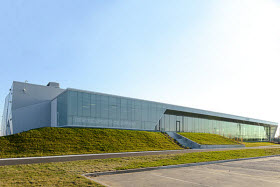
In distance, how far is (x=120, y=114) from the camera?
39562 mm

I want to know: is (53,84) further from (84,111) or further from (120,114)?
(120,114)

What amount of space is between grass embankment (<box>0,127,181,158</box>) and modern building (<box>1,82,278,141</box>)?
5029mm

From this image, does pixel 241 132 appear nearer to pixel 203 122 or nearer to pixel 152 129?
pixel 203 122

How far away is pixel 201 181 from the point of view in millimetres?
9922

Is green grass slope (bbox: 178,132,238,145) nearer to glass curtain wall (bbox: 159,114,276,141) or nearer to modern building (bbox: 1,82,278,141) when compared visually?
modern building (bbox: 1,82,278,141)

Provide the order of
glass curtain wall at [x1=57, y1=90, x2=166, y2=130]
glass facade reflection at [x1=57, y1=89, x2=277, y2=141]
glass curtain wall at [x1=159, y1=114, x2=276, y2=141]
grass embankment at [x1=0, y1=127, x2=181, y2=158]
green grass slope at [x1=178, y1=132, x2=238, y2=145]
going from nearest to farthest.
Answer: grass embankment at [x1=0, y1=127, x2=181, y2=158], glass curtain wall at [x1=57, y1=90, x2=166, y2=130], glass facade reflection at [x1=57, y1=89, x2=277, y2=141], green grass slope at [x1=178, y1=132, x2=238, y2=145], glass curtain wall at [x1=159, y1=114, x2=276, y2=141]

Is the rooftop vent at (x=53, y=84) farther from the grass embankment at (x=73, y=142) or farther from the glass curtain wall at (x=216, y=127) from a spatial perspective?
the glass curtain wall at (x=216, y=127)

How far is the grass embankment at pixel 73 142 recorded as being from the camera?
2088 cm

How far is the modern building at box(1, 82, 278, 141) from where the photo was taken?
3462 cm

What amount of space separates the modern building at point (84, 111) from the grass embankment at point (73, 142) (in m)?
5.03

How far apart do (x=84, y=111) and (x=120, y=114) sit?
691 cm

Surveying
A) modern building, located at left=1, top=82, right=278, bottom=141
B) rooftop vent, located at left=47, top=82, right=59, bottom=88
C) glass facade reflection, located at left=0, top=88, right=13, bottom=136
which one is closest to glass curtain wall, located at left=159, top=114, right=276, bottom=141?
modern building, located at left=1, top=82, right=278, bottom=141

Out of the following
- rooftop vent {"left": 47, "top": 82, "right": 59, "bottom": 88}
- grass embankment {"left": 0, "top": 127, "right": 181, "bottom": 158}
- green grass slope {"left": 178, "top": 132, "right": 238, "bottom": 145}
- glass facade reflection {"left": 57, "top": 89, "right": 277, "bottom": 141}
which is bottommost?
green grass slope {"left": 178, "top": 132, "right": 238, "bottom": 145}

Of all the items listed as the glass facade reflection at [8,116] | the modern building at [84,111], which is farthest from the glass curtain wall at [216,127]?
the glass facade reflection at [8,116]
